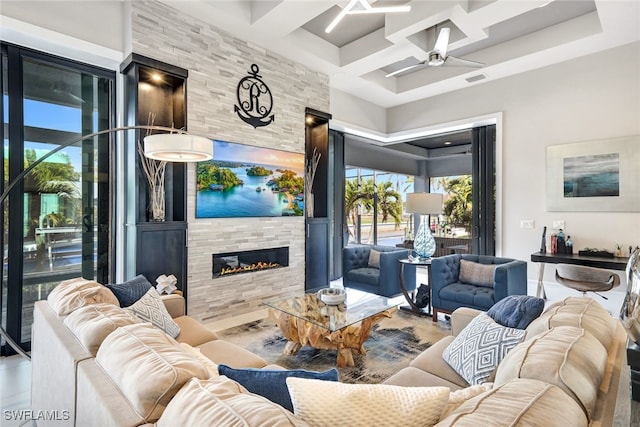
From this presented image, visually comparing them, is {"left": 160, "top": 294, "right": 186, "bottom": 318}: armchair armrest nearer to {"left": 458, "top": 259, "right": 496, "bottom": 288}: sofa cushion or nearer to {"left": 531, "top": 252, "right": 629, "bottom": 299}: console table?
{"left": 458, "top": 259, "right": 496, "bottom": 288}: sofa cushion

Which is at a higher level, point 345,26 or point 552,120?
point 345,26

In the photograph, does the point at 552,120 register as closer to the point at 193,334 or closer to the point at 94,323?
the point at 193,334

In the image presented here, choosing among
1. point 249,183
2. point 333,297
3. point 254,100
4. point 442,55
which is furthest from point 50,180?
A: point 442,55

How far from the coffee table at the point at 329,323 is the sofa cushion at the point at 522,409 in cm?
173

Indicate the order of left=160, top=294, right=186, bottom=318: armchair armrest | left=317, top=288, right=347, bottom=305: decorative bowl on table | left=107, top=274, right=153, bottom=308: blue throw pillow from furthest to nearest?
left=317, top=288, right=347, bottom=305: decorative bowl on table
left=160, top=294, right=186, bottom=318: armchair armrest
left=107, top=274, right=153, bottom=308: blue throw pillow

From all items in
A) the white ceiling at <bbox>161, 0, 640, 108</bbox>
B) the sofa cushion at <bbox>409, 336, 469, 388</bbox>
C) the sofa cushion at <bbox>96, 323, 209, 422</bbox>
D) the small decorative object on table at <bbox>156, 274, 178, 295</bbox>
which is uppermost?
the white ceiling at <bbox>161, 0, 640, 108</bbox>

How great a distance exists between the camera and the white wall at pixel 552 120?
4.21 metres

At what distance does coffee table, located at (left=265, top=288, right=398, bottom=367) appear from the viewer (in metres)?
2.75

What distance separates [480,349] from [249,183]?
3246 millimetres

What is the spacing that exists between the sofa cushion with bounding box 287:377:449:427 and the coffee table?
5.36 feet

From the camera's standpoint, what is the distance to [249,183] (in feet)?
14.1

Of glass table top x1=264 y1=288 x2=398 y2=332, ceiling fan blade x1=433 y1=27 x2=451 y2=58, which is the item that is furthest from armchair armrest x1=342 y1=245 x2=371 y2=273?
ceiling fan blade x1=433 y1=27 x2=451 y2=58

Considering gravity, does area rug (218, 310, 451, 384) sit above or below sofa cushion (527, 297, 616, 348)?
below

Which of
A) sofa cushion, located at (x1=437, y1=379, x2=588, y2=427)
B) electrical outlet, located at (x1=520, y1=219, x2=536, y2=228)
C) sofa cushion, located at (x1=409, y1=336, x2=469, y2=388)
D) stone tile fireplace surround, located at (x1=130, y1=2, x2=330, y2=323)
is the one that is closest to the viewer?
sofa cushion, located at (x1=437, y1=379, x2=588, y2=427)
